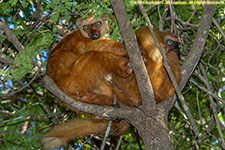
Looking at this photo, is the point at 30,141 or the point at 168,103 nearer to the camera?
the point at 168,103

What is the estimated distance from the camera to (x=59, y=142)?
496 centimetres

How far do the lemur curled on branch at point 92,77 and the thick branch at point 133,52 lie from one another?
2.22 ft

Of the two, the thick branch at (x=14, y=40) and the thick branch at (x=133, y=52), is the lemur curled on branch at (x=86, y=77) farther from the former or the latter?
the thick branch at (x=14, y=40)

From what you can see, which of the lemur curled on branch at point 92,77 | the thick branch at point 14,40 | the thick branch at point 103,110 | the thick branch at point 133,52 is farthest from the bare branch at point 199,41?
the thick branch at point 14,40

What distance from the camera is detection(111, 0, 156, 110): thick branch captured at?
12.3 ft

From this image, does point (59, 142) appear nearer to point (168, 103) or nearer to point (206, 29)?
point (168, 103)

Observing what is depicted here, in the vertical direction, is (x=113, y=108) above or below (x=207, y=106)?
above

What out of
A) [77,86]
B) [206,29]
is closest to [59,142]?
[77,86]

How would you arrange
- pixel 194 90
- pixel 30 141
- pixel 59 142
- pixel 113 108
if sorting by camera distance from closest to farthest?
pixel 113 108, pixel 59 142, pixel 30 141, pixel 194 90

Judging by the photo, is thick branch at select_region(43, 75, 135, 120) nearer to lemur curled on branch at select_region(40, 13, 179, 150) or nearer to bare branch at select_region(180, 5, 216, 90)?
lemur curled on branch at select_region(40, 13, 179, 150)

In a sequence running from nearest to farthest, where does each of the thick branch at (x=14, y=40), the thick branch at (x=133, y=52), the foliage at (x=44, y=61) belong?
the thick branch at (x=133, y=52)
the thick branch at (x=14, y=40)
the foliage at (x=44, y=61)

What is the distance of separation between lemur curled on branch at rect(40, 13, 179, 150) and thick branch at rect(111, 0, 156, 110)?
68 cm

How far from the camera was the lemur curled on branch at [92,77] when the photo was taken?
495cm

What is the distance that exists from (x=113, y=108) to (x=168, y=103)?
854 millimetres
